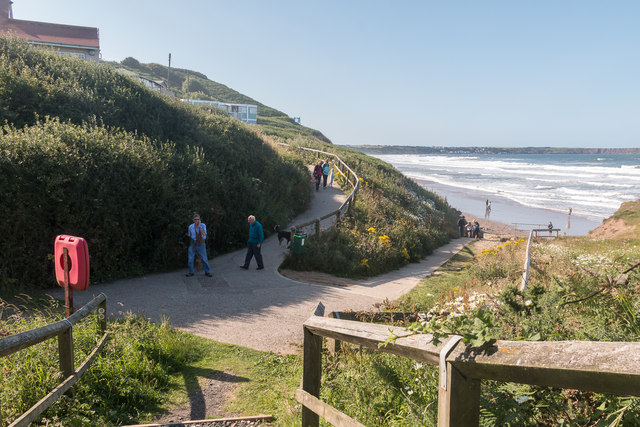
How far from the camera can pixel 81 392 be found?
14.3ft

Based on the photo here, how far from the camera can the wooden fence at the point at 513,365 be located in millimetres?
1378

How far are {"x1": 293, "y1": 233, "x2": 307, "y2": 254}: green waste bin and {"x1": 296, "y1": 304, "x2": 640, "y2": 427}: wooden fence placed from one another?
10.8 meters

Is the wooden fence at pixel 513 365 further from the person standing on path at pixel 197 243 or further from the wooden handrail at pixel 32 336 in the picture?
the person standing on path at pixel 197 243

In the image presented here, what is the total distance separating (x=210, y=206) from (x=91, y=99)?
23.4 feet

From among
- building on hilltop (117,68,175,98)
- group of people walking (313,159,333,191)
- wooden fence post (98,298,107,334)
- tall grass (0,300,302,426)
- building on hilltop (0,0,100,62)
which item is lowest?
tall grass (0,300,302,426)

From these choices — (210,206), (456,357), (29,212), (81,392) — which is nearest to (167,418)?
(81,392)

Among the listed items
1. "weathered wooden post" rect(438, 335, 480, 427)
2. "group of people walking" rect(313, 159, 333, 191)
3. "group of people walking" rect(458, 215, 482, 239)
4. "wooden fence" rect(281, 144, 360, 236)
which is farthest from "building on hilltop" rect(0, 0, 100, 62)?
"weathered wooden post" rect(438, 335, 480, 427)

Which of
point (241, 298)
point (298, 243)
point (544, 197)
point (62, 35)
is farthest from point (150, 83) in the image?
point (544, 197)

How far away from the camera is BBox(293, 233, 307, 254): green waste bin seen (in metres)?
13.3

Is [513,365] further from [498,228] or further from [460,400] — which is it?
[498,228]

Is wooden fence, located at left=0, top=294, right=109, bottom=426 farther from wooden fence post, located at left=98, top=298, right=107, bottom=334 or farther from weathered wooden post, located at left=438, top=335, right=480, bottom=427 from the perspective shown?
weathered wooden post, located at left=438, top=335, right=480, bottom=427

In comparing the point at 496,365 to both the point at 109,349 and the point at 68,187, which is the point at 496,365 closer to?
A: the point at 109,349

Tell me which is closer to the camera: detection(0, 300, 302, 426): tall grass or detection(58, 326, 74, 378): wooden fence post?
detection(0, 300, 302, 426): tall grass

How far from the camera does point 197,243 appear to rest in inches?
447
